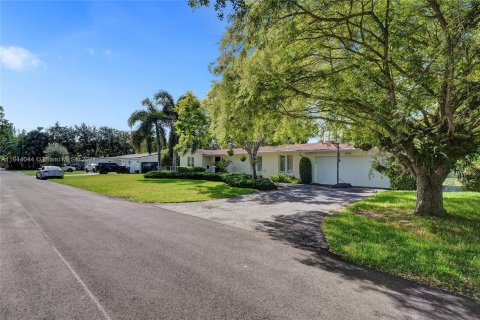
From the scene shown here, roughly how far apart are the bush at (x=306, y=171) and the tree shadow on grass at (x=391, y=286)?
16599 mm

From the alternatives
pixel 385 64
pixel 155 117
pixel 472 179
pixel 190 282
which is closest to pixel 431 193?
pixel 385 64

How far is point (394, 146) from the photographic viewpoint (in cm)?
965

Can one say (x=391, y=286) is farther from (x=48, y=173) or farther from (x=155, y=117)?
(x=48, y=173)

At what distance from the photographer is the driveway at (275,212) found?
8.40 metres

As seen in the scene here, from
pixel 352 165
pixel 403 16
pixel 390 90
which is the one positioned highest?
pixel 403 16

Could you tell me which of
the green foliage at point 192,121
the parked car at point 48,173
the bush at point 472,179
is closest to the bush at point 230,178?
the green foliage at point 192,121

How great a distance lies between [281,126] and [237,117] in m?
4.66

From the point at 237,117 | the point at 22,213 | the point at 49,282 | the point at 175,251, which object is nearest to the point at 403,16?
the point at 237,117

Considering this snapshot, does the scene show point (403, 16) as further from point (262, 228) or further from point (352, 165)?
point (352, 165)

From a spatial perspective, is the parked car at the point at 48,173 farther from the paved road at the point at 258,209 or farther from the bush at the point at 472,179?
the bush at the point at 472,179

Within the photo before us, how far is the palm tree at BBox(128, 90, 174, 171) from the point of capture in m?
33.1

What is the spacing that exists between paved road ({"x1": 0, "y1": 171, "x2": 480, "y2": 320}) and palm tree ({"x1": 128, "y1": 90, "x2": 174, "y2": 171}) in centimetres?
2629

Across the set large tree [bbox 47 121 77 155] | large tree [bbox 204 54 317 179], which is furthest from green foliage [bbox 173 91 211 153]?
large tree [bbox 47 121 77 155]

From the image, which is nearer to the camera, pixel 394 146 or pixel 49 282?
pixel 49 282
